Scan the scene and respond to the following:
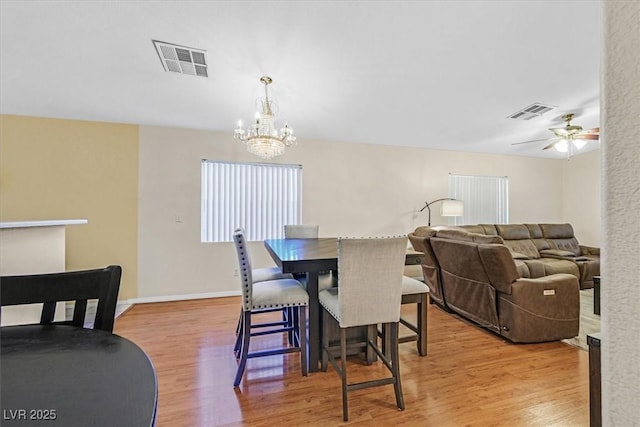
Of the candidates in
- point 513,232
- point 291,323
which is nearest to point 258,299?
point 291,323

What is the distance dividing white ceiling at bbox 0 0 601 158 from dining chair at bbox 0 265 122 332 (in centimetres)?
203

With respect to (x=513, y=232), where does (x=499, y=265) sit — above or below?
below

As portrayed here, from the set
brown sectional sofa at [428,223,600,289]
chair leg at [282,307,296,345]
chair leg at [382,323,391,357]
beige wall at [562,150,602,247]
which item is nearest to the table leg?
chair leg at [282,307,296,345]

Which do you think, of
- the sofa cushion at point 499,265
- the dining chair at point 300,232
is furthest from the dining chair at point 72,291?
the sofa cushion at point 499,265

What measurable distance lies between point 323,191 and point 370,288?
292 centimetres

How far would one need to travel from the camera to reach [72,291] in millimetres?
975

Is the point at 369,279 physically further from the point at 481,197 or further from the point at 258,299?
the point at 481,197

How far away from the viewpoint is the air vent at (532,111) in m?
3.79

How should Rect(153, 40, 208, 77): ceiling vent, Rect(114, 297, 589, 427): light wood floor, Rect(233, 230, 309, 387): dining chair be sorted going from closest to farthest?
Rect(114, 297, 589, 427): light wood floor, Rect(233, 230, 309, 387): dining chair, Rect(153, 40, 208, 77): ceiling vent

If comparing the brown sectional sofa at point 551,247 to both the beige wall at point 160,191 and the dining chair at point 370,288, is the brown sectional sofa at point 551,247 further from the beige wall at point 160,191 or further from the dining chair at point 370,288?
the dining chair at point 370,288

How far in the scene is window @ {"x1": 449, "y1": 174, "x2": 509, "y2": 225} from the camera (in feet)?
18.1

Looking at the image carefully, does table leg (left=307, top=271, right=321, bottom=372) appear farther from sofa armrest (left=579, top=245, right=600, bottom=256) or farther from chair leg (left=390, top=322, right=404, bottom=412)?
sofa armrest (left=579, top=245, right=600, bottom=256)

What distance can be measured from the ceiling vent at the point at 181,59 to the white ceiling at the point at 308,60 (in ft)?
0.23

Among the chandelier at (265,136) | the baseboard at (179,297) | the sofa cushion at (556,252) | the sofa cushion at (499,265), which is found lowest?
the baseboard at (179,297)
